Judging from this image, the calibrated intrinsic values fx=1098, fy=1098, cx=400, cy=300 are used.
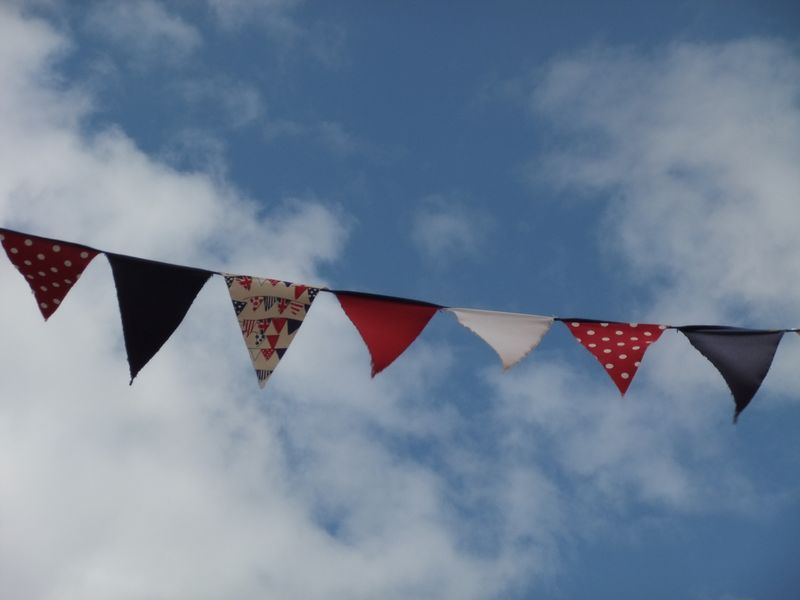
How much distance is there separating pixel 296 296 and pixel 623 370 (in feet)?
6.12

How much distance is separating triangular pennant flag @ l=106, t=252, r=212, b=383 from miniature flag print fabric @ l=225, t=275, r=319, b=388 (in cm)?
23

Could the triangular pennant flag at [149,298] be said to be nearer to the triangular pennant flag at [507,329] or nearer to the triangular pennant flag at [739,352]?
the triangular pennant flag at [507,329]

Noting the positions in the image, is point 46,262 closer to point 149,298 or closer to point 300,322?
point 149,298

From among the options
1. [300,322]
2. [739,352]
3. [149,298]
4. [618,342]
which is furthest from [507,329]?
[149,298]

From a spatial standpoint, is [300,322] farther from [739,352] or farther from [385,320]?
[739,352]

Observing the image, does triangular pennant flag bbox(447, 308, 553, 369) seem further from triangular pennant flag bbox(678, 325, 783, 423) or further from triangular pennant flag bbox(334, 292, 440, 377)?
triangular pennant flag bbox(678, 325, 783, 423)

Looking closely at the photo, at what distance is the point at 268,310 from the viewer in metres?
6.11

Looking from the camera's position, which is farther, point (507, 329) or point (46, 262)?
point (507, 329)

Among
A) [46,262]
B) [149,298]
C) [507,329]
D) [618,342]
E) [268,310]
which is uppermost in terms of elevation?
[46,262]

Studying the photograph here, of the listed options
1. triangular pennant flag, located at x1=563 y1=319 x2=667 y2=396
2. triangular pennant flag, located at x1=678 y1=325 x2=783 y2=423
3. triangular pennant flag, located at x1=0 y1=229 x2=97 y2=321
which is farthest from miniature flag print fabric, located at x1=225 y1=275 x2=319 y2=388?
triangular pennant flag, located at x1=678 y1=325 x2=783 y2=423

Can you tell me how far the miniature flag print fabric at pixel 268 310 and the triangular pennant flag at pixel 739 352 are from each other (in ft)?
7.06

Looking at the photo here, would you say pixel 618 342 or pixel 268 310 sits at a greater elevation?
pixel 268 310

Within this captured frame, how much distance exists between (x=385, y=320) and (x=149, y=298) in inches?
51.2

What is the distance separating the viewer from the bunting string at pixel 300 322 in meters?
5.98
